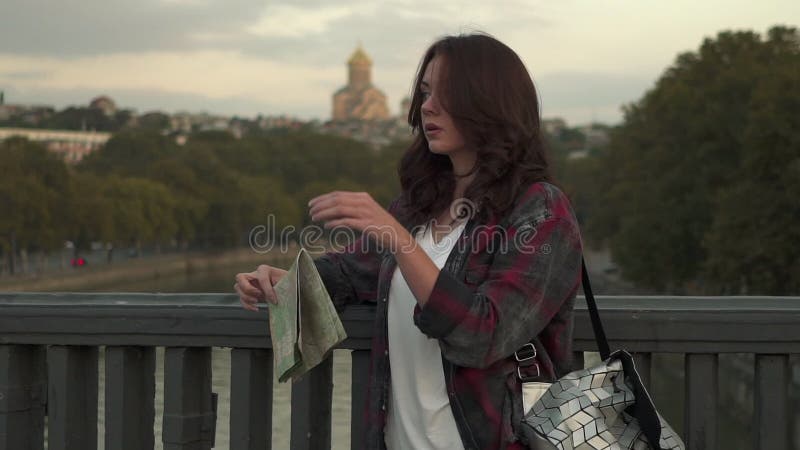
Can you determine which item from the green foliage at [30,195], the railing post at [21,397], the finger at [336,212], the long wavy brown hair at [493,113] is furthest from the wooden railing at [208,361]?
the green foliage at [30,195]

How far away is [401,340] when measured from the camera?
251 centimetres

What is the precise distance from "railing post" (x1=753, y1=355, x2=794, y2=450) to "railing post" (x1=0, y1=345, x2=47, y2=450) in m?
1.66

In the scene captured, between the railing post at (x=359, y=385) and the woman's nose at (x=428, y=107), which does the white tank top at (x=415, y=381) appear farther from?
the railing post at (x=359, y=385)

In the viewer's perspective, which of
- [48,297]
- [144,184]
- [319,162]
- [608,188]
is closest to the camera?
[48,297]

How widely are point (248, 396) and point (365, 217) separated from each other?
778mm

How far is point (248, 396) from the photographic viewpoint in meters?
2.90

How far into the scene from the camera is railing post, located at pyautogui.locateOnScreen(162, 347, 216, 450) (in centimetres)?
291

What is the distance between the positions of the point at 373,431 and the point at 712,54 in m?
33.9

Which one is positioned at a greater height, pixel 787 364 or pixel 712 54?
pixel 712 54

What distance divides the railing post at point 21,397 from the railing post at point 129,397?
0.64 ft

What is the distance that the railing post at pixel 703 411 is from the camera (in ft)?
9.24

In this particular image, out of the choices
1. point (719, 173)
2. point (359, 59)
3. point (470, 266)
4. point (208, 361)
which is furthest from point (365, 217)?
point (359, 59)

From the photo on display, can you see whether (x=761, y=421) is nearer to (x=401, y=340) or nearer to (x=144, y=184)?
(x=401, y=340)

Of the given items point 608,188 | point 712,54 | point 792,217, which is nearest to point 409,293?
point 792,217
